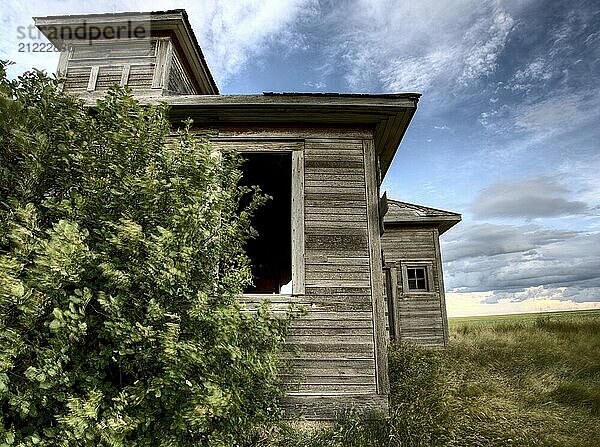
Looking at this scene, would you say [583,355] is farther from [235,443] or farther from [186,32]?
[186,32]

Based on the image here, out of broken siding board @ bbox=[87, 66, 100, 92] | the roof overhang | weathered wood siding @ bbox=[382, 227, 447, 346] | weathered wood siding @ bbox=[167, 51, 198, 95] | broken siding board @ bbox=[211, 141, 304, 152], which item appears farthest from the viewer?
weathered wood siding @ bbox=[382, 227, 447, 346]

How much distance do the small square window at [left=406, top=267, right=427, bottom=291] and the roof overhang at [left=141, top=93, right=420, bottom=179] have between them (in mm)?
7793

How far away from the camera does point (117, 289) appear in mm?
3193

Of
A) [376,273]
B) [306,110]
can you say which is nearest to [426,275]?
[376,273]

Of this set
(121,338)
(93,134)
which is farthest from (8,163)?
(121,338)

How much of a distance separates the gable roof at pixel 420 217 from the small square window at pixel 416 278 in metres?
1.60

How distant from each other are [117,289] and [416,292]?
1138 centimetres

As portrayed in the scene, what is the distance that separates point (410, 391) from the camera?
613cm

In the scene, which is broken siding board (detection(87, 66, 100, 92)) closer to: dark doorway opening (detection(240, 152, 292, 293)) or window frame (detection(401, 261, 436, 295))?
dark doorway opening (detection(240, 152, 292, 293))

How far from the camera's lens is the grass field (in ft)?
15.5

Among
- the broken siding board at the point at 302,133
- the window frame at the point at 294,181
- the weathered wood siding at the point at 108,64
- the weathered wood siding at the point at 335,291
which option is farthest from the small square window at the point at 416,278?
the weathered wood siding at the point at 108,64

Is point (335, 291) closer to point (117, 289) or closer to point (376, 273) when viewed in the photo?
point (376, 273)

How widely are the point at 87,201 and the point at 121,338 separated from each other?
124cm

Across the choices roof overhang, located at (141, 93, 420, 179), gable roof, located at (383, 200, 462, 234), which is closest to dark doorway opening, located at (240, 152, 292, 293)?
roof overhang, located at (141, 93, 420, 179)
